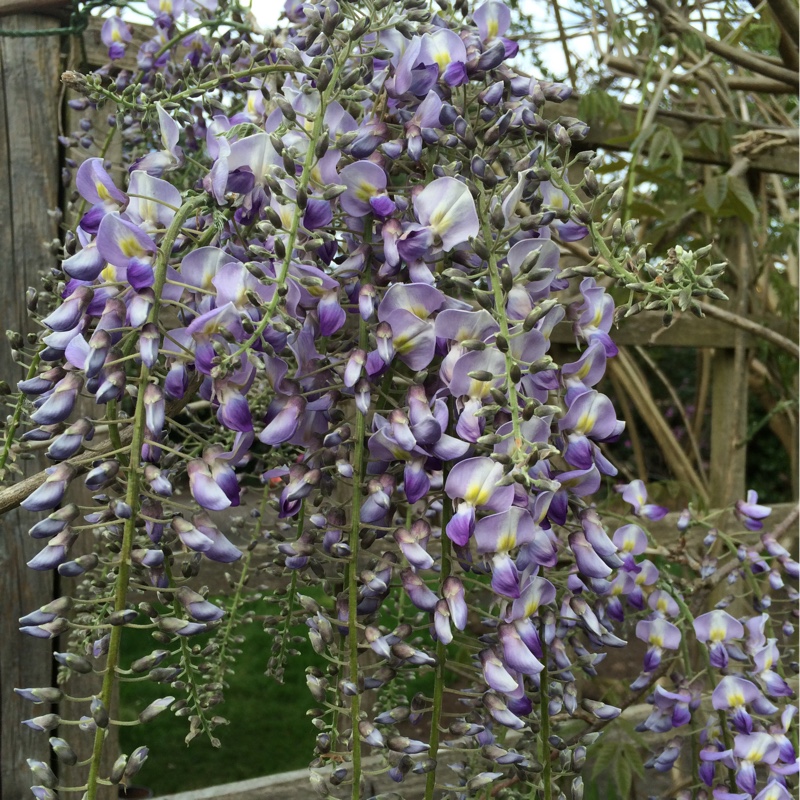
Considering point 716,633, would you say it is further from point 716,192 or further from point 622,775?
point 716,192

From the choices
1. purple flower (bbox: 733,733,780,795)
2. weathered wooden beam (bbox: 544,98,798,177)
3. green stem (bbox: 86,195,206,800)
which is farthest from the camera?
weathered wooden beam (bbox: 544,98,798,177)

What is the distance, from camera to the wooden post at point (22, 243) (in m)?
1.20

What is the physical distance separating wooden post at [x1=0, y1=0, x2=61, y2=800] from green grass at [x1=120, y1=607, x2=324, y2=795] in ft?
3.16

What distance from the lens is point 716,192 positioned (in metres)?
1.40

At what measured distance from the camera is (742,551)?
3.48 feet

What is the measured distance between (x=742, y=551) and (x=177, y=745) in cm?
202

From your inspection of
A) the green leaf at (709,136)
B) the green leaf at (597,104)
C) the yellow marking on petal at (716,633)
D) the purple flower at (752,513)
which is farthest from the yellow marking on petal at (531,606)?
the green leaf at (709,136)

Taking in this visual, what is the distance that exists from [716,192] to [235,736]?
2107 millimetres

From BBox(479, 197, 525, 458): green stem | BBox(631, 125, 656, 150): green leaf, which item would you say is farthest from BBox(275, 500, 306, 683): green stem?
BBox(631, 125, 656, 150): green leaf

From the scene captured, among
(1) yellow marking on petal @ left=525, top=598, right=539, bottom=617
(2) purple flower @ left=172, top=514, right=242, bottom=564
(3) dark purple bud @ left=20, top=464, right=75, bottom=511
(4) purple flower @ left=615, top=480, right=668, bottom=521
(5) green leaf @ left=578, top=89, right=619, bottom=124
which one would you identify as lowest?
(4) purple flower @ left=615, top=480, right=668, bottom=521

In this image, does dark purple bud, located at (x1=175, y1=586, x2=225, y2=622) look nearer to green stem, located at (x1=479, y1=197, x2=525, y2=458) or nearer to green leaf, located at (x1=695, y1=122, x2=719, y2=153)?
green stem, located at (x1=479, y1=197, x2=525, y2=458)

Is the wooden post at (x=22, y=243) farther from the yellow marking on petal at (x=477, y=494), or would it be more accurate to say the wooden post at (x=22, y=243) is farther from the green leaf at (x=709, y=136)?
the green leaf at (x=709, y=136)

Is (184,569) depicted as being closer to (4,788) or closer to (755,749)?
(755,749)

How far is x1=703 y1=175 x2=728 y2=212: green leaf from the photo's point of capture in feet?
4.53
